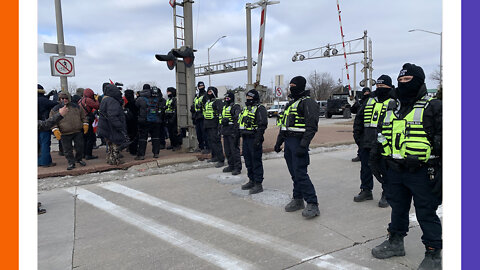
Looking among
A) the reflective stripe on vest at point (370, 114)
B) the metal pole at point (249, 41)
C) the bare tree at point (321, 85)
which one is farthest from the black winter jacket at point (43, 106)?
the bare tree at point (321, 85)

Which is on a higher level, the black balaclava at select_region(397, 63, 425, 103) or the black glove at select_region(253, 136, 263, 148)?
the black balaclava at select_region(397, 63, 425, 103)

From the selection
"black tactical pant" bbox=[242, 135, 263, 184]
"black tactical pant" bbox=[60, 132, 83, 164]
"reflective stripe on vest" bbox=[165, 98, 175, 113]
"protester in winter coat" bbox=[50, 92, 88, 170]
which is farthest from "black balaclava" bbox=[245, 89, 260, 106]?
"reflective stripe on vest" bbox=[165, 98, 175, 113]

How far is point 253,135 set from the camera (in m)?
5.96

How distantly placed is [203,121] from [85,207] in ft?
13.9

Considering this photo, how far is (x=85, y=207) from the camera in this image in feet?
17.5

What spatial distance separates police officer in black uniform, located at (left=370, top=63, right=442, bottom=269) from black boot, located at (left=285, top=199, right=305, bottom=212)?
1.72 meters

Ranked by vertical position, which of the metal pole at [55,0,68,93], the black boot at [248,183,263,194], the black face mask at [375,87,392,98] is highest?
the metal pole at [55,0,68,93]

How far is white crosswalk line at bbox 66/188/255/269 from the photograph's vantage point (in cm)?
336

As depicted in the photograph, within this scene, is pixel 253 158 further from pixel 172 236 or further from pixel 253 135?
pixel 172 236

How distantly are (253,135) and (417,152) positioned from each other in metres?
3.38

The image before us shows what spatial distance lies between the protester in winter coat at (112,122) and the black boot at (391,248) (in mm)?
6112

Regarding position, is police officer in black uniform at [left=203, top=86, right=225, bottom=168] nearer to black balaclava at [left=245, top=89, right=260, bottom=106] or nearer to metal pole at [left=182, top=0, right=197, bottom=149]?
metal pole at [left=182, top=0, right=197, bottom=149]
